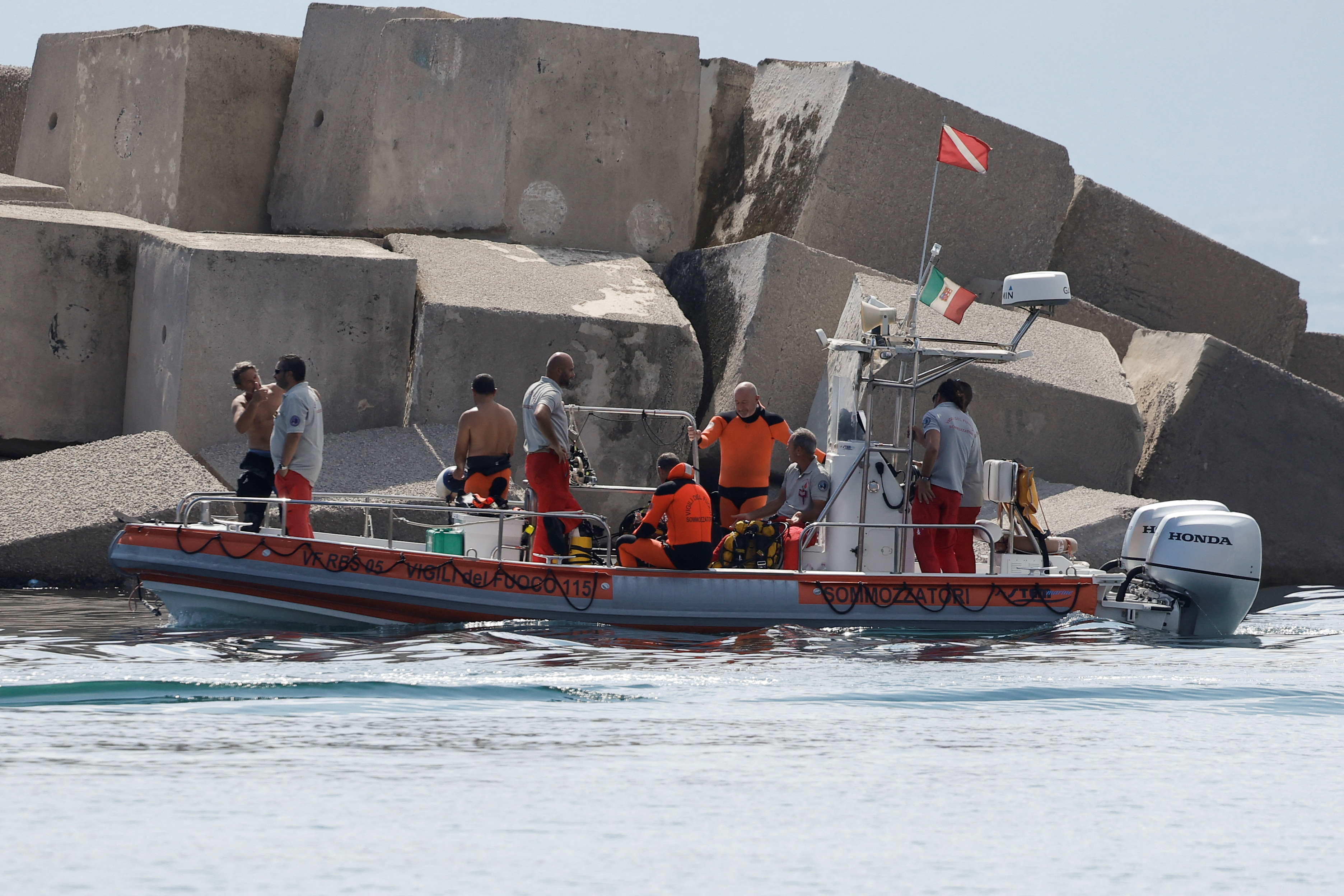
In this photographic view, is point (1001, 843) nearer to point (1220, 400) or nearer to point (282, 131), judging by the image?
point (1220, 400)

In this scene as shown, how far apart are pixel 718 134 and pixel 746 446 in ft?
26.2

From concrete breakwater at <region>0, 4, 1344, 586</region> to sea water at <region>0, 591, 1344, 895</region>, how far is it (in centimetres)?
453

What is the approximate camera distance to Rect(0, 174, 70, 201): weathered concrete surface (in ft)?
50.4

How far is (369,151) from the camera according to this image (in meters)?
15.4

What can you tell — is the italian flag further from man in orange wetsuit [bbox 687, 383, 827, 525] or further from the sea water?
the sea water

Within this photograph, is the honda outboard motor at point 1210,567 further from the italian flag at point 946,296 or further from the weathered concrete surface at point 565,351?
the weathered concrete surface at point 565,351

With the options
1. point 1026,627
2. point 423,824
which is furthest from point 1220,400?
point 423,824

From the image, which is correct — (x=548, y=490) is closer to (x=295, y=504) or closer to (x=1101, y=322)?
(x=295, y=504)

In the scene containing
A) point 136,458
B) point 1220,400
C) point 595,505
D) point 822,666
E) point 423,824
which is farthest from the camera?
point 1220,400

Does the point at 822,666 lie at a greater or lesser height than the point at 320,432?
lesser

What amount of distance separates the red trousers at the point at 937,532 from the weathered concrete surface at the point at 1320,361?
1071cm

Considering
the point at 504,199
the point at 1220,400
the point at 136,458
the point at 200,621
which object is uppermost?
the point at 504,199

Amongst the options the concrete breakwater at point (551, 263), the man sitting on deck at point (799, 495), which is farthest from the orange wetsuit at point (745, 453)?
the concrete breakwater at point (551, 263)

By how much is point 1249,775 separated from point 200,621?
607 cm
